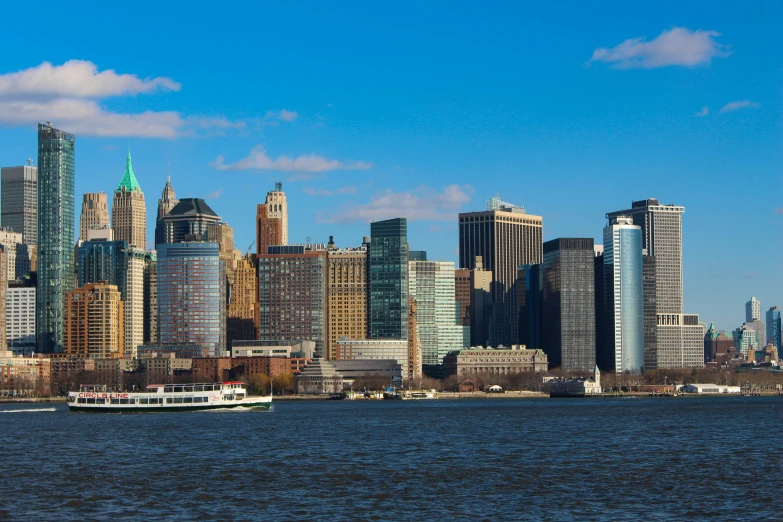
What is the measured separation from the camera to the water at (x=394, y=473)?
66375mm

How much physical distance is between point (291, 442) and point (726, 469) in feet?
132

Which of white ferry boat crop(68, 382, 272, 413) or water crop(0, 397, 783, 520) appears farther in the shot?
white ferry boat crop(68, 382, 272, 413)

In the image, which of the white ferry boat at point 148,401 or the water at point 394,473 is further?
the white ferry boat at point 148,401

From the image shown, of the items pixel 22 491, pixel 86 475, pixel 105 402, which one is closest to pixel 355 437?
pixel 86 475

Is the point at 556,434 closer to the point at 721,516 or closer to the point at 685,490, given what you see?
the point at 685,490

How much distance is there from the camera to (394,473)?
82.7m

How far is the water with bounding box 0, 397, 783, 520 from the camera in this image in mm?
66375

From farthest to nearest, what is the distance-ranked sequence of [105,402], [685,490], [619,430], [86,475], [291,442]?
[105,402]
[619,430]
[291,442]
[86,475]
[685,490]

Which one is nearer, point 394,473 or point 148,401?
point 394,473

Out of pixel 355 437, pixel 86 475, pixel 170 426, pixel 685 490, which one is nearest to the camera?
pixel 685 490

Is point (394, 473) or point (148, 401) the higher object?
point (148, 401)

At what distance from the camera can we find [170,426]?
138375mm

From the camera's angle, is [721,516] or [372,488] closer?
[721,516]

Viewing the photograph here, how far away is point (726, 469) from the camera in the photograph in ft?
276
